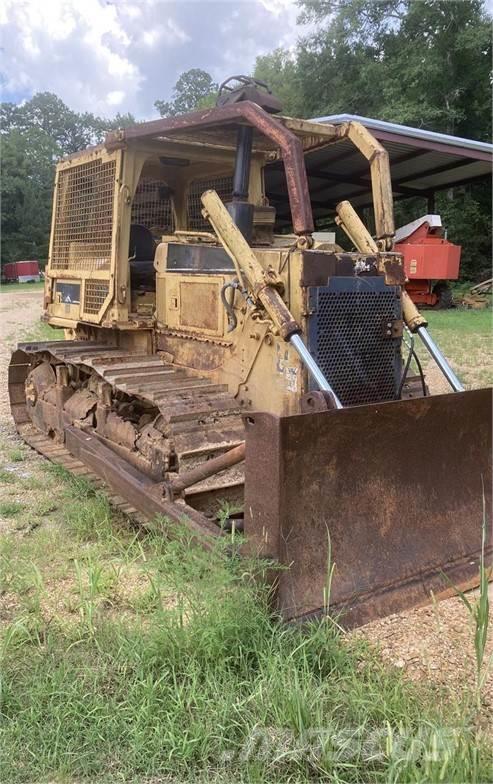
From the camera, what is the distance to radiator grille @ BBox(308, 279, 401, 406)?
150 inches

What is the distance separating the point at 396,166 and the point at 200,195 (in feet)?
33.2

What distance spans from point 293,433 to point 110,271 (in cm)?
274

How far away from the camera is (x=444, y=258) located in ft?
57.9

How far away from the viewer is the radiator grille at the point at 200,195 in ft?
18.4

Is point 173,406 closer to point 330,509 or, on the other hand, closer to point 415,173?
point 330,509

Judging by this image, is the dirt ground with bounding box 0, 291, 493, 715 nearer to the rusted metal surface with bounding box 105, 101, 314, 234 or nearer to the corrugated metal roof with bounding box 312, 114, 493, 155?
the rusted metal surface with bounding box 105, 101, 314, 234

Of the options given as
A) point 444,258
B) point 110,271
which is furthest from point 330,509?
point 444,258

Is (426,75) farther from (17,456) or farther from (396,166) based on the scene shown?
(17,456)

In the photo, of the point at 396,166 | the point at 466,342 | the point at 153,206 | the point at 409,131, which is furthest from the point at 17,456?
the point at 396,166

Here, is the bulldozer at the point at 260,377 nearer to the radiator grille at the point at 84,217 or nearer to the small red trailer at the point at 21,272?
the radiator grille at the point at 84,217

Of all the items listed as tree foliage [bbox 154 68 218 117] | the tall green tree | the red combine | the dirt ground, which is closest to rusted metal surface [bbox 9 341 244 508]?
the dirt ground

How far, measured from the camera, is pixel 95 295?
5.34 meters

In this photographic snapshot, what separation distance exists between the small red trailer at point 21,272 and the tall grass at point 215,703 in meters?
38.6

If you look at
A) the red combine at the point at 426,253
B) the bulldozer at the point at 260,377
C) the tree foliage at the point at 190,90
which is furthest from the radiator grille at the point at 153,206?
the tree foliage at the point at 190,90
